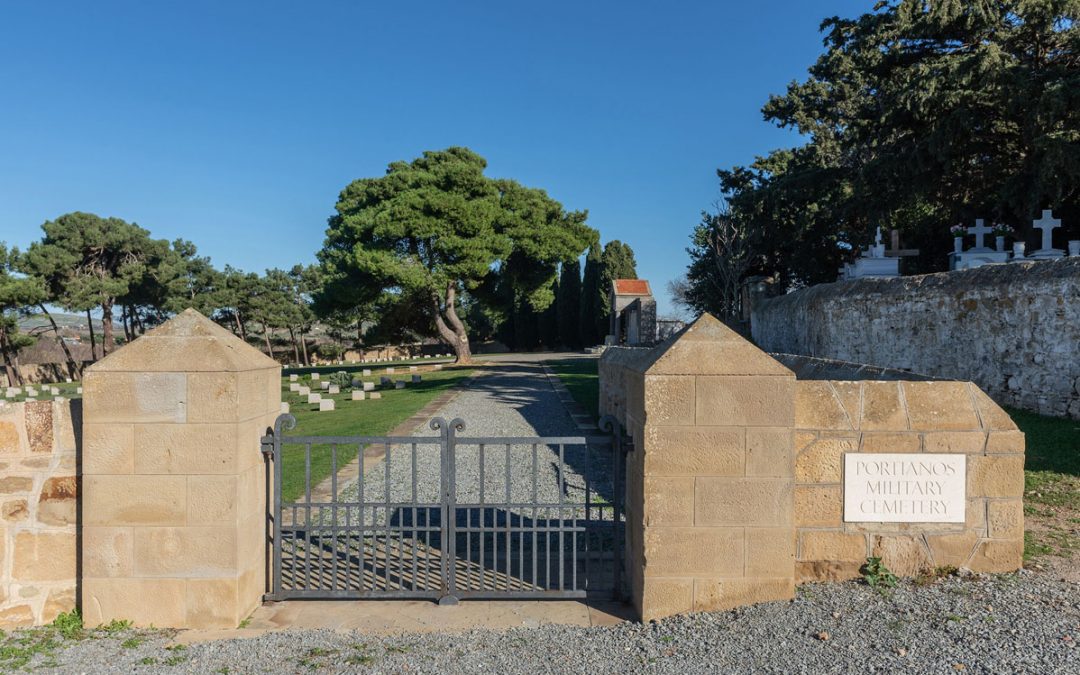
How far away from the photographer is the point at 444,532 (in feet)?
13.3

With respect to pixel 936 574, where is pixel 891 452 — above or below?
above

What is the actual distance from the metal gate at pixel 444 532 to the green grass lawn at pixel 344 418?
0.15 m

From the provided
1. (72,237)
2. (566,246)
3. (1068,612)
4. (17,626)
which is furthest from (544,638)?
(72,237)

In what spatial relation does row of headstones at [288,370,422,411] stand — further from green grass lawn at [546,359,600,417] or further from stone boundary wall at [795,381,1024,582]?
stone boundary wall at [795,381,1024,582]

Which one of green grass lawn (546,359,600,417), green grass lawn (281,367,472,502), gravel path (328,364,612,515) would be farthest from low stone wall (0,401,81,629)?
green grass lawn (546,359,600,417)

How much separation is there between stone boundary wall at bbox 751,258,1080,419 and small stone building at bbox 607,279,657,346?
7973 millimetres

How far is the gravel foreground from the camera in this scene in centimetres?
314

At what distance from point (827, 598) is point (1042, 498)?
127 inches

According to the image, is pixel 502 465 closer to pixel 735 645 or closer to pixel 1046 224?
pixel 735 645

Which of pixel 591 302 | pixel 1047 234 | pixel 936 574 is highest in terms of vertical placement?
pixel 591 302

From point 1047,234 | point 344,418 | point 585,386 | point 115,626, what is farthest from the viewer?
point 585,386

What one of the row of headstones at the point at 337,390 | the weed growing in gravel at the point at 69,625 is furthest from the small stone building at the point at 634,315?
the weed growing in gravel at the point at 69,625

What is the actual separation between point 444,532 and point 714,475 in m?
1.68

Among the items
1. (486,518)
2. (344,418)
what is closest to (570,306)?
(344,418)
